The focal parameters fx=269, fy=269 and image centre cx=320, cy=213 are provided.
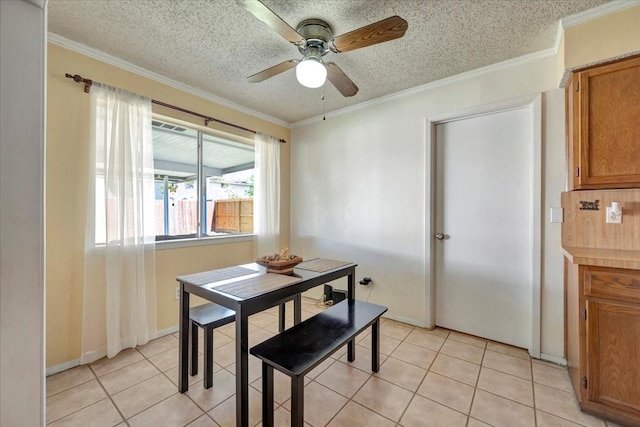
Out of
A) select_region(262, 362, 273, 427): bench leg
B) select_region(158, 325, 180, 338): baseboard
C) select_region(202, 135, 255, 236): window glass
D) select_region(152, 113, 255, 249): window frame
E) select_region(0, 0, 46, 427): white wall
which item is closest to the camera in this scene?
select_region(0, 0, 46, 427): white wall

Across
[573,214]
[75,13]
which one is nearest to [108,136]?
[75,13]

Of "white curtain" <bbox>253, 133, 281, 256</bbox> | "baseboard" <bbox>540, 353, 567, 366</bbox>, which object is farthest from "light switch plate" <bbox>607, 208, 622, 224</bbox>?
"white curtain" <bbox>253, 133, 281, 256</bbox>

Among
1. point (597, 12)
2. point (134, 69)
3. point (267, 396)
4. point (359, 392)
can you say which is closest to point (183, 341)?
point (267, 396)

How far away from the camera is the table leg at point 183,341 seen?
1.73 m

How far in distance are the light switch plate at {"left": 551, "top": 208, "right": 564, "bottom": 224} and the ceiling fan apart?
1.80 m

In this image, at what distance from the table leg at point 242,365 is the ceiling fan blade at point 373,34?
1660 mm

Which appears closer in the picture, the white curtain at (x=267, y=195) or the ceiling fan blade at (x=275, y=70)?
the ceiling fan blade at (x=275, y=70)

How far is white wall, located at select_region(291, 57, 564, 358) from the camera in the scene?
216cm

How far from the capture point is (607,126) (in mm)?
1729

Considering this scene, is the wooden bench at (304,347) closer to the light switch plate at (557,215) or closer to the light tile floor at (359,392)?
the light tile floor at (359,392)

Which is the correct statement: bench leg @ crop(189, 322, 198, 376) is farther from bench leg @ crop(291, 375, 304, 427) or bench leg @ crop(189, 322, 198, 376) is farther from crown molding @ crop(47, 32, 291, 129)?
crown molding @ crop(47, 32, 291, 129)

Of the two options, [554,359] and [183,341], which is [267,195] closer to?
[183,341]

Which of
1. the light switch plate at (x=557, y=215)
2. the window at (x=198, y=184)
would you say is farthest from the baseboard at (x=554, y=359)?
the window at (x=198, y=184)

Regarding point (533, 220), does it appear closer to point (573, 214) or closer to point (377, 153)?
point (573, 214)
